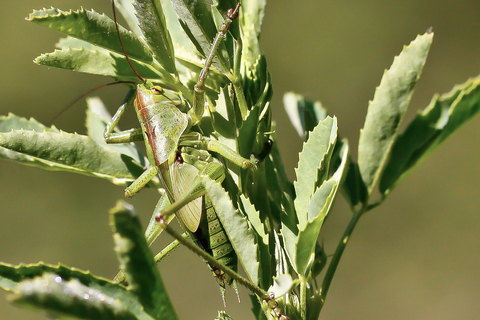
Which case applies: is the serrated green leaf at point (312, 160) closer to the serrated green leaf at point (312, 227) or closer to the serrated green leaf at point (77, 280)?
the serrated green leaf at point (312, 227)

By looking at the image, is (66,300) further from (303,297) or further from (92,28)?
(92,28)

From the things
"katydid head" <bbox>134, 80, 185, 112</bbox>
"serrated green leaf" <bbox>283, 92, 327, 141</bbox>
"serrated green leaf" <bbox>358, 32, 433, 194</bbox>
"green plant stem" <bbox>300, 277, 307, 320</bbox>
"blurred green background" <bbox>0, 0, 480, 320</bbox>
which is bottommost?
"green plant stem" <bbox>300, 277, 307, 320</bbox>

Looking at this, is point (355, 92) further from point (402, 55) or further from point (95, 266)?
point (402, 55)

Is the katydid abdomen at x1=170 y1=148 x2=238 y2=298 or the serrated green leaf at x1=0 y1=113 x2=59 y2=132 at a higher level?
the serrated green leaf at x1=0 y1=113 x2=59 y2=132

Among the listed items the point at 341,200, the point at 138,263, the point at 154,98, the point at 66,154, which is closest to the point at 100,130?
the point at 154,98

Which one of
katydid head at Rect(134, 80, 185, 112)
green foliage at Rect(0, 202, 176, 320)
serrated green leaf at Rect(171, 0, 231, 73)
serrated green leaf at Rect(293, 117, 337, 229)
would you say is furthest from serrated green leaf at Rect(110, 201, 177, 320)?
katydid head at Rect(134, 80, 185, 112)

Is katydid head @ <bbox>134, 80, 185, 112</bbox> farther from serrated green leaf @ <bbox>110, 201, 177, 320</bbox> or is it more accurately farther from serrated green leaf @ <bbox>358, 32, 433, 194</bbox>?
serrated green leaf @ <bbox>110, 201, 177, 320</bbox>
